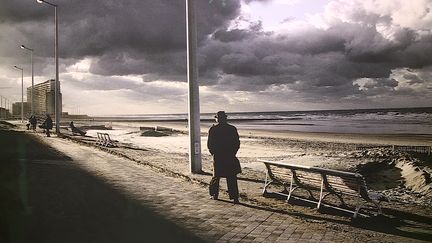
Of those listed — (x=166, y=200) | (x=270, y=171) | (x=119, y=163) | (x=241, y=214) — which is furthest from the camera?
(x=119, y=163)

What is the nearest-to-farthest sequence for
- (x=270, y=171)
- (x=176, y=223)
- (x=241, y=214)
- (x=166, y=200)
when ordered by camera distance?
(x=176, y=223) < (x=241, y=214) < (x=166, y=200) < (x=270, y=171)

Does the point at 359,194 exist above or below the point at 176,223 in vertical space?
A: above

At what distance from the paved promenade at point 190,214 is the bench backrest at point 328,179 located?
33.3 inches

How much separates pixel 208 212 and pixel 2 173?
7158mm

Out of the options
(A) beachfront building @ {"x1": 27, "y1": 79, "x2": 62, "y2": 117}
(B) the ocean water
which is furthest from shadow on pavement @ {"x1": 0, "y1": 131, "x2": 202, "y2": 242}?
(A) beachfront building @ {"x1": 27, "y1": 79, "x2": 62, "y2": 117}

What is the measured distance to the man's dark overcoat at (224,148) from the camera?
7.39 meters

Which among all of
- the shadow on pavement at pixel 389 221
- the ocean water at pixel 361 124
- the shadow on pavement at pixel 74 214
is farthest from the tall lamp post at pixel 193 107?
the ocean water at pixel 361 124

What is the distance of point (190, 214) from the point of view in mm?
6363

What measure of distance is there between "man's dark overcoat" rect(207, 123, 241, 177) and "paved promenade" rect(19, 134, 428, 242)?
26.1 inches

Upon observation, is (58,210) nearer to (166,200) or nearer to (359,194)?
(166,200)

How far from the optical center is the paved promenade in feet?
17.2

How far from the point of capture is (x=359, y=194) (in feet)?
19.9

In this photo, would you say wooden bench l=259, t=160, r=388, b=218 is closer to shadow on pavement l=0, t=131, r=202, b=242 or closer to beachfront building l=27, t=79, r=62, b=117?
shadow on pavement l=0, t=131, r=202, b=242

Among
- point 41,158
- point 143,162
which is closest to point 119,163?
point 143,162
